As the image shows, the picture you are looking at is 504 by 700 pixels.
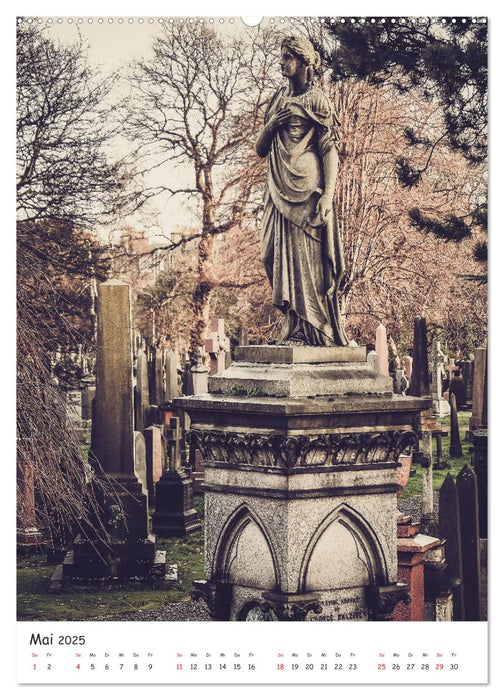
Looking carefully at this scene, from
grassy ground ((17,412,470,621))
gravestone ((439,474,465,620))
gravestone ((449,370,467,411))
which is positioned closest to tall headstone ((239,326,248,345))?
gravestone ((449,370,467,411))

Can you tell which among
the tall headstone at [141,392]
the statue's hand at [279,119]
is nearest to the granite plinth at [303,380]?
the statue's hand at [279,119]

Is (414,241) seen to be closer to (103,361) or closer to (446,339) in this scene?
(446,339)

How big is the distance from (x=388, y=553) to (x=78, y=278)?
10.8 meters

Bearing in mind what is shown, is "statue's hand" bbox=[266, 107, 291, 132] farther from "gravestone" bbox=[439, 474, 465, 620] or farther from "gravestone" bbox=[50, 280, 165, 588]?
"gravestone" bbox=[50, 280, 165, 588]

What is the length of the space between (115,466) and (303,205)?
5.53 m

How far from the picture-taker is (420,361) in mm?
11789

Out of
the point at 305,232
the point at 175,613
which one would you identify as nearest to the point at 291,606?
the point at 305,232

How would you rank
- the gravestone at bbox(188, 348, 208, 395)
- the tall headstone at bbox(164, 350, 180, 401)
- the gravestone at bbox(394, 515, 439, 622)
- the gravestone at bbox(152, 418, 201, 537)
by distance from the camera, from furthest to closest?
1. the tall headstone at bbox(164, 350, 180, 401)
2. the gravestone at bbox(188, 348, 208, 395)
3. the gravestone at bbox(152, 418, 201, 537)
4. the gravestone at bbox(394, 515, 439, 622)

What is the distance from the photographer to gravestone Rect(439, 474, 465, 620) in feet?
25.5

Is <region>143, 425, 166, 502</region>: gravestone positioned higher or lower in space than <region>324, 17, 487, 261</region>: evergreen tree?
lower

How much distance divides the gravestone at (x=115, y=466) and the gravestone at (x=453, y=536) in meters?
3.53

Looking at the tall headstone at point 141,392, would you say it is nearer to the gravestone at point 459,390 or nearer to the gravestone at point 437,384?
the gravestone at point 437,384

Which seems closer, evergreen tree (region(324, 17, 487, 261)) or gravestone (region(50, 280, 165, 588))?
evergreen tree (region(324, 17, 487, 261))

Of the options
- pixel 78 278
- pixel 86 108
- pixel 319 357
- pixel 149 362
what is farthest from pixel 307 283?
pixel 149 362
